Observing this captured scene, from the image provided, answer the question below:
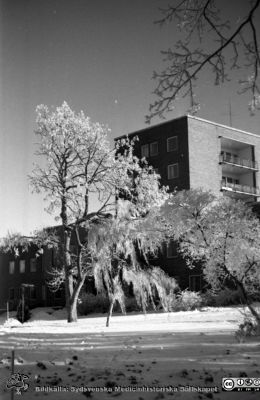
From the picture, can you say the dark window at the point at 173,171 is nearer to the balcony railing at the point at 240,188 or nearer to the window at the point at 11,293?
the balcony railing at the point at 240,188

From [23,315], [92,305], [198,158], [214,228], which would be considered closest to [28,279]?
[23,315]

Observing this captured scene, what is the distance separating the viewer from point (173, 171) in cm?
4603

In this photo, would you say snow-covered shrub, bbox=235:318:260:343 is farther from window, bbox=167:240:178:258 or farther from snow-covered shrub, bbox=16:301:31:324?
window, bbox=167:240:178:258

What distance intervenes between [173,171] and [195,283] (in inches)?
→ 394

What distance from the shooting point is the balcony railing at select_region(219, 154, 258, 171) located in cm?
4847

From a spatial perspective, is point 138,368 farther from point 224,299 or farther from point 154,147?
point 154,147

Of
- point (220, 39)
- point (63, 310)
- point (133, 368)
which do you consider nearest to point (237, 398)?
point (133, 368)

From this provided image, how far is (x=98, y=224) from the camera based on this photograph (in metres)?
27.0

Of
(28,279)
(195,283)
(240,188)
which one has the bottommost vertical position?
(195,283)

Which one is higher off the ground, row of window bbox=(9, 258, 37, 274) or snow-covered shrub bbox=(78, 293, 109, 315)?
row of window bbox=(9, 258, 37, 274)

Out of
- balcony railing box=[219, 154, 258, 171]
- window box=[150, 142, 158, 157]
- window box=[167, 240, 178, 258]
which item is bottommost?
window box=[167, 240, 178, 258]

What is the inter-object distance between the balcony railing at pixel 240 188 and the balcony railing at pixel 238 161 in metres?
1.72

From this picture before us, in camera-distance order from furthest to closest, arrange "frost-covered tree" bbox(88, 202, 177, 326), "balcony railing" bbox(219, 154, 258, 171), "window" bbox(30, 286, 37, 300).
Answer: "window" bbox(30, 286, 37, 300) → "balcony railing" bbox(219, 154, 258, 171) → "frost-covered tree" bbox(88, 202, 177, 326)

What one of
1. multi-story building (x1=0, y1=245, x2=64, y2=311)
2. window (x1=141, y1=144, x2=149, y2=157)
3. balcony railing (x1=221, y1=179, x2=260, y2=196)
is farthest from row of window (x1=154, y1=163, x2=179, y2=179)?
multi-story building (x1=0, y1=245, x2=64, y2=311)
